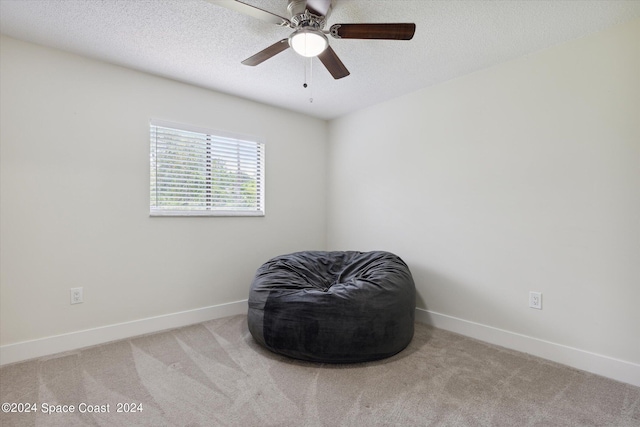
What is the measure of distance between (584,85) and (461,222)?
1.29m

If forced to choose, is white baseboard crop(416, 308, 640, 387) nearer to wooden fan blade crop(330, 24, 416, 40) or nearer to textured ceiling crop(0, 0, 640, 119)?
textured ceiling crop(0, 0, 640, 119)

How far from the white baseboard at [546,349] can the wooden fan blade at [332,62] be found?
2.31 meters

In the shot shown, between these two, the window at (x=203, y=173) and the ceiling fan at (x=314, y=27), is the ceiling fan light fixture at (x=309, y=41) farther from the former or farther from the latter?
the window at (x=203, y=173)

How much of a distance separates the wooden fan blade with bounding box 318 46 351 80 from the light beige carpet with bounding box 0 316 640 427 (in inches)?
79.6

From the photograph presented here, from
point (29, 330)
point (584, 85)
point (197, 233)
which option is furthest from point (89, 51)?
point (584, 85)

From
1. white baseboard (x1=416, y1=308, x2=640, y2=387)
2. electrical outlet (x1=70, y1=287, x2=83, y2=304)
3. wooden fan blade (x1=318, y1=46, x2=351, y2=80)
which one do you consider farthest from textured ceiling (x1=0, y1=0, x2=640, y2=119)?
white baseboard (x1=416, y1=308, x2=640, y2=387)

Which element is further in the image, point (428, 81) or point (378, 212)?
point (378, 212)

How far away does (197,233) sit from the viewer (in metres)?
3.11

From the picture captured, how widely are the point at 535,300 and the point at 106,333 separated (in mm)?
3381

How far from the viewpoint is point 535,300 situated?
2391mm

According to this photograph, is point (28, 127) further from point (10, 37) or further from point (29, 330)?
point (29, 330)

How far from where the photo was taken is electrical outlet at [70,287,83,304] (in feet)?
8.11

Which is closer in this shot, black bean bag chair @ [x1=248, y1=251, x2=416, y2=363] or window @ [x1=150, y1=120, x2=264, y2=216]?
black bean bag chair @ [x1=248, y1=251, x2=416, y2=363]

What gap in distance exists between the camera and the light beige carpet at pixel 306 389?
1.64 metres
